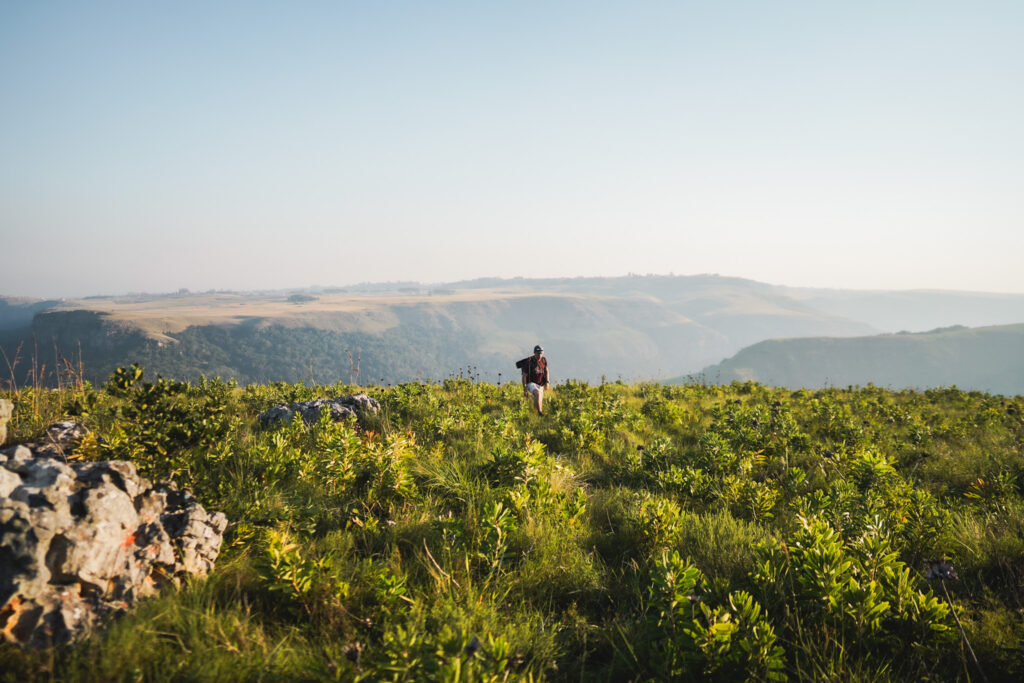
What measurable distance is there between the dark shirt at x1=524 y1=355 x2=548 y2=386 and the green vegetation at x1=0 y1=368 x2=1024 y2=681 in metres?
4.51

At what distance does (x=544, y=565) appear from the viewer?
3863mm

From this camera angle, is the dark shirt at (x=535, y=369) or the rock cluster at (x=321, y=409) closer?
the rock cluster at (x=321, y=409)

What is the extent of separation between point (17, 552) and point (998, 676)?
6439mm

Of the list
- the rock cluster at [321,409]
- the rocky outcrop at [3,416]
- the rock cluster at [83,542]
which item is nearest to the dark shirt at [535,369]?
the rock cluster at [321,409]

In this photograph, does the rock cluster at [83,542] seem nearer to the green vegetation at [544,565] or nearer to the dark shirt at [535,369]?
the green vegetation at [544,565]

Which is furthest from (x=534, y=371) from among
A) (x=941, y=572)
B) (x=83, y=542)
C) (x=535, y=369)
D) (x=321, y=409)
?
(x=83, y=542)

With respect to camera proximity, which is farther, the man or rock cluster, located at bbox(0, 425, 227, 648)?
the man

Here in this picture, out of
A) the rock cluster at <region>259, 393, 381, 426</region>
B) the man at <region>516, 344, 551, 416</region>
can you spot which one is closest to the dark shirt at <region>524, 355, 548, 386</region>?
the man at <region>516, 344, 551, 416</region>

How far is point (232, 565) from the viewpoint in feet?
11.6

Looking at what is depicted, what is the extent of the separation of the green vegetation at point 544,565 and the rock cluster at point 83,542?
0.62 ft

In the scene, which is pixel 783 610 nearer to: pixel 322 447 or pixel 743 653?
pixel 743 653

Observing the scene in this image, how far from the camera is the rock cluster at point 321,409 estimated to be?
8211 millimetres

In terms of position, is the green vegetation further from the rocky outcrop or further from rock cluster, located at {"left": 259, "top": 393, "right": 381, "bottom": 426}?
rock cluster, located at {"left": 259, "top": 393, "right": 381, "bottom": 426}

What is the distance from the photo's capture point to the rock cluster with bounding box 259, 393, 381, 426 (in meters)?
8.21
